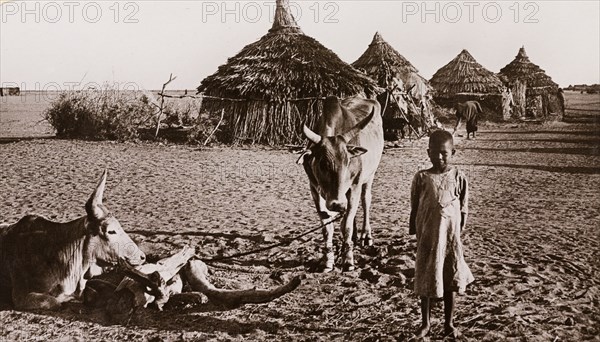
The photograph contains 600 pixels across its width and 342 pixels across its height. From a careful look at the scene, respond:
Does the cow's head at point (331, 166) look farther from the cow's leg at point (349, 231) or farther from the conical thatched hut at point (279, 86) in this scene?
the conical thatched hut at point (279, 86)

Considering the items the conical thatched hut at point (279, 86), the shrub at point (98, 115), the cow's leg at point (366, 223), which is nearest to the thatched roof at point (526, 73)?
the conical thatched hut at point (279, 86)

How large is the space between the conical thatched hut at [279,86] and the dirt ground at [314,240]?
10.6 feet

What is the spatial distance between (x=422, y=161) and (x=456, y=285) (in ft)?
30.5

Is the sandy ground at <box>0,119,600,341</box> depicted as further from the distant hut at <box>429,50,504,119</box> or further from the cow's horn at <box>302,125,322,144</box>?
the distant hut at <box>429,50,504,119</box>

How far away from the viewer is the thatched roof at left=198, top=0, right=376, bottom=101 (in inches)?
605

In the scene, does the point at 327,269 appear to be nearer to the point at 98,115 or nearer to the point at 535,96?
the point at 98,115

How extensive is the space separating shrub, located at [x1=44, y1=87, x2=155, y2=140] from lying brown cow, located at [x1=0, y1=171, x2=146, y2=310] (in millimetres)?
13229

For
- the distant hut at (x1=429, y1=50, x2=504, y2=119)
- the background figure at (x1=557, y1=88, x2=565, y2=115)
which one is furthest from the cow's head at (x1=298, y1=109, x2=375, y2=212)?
the background figure at (x1=557, y1=88, x2=565, y2=115)

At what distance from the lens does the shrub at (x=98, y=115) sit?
1689 cm

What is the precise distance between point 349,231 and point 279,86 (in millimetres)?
10923

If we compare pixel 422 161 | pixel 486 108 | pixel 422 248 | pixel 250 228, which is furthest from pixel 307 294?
pixel 486 108

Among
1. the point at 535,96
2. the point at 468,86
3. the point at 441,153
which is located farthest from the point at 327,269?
the point at 535,96

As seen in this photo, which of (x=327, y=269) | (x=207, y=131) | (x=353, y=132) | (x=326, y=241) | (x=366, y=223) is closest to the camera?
(x=353, y=132)

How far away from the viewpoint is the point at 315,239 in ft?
19.6
